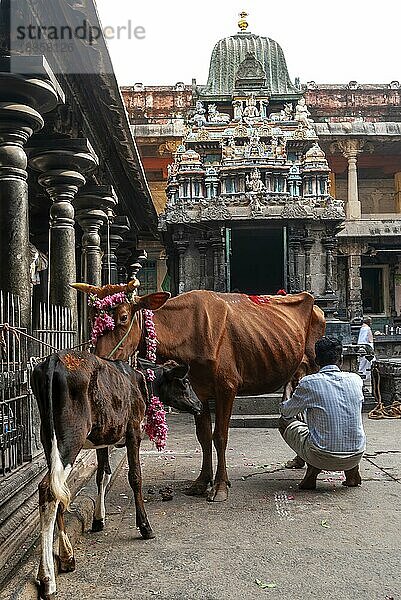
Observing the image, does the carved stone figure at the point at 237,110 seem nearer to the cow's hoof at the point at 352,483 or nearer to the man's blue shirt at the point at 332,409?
the man's blue shirt at the point at 332,409

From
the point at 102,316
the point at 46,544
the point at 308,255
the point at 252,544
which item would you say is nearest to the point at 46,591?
the point at 46,544

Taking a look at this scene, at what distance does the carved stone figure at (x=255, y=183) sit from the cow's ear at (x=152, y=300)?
1636 centimetres

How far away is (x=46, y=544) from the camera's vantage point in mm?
3666

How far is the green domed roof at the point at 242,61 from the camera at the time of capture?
27.4 meters

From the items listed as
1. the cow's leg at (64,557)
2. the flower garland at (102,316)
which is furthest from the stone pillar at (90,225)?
the cow's leg at (64,557)

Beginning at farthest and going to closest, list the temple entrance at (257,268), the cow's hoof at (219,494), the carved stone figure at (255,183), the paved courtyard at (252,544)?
the temple entrance at (257,268), the carved stone figure at (255,183), the cow's hoof at (219,494), the paved courtyard at (252,544)

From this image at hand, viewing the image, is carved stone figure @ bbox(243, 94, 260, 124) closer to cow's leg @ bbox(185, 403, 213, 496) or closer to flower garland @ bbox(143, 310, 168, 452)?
cow's leg @ bbox(185, 403, 213, 496)

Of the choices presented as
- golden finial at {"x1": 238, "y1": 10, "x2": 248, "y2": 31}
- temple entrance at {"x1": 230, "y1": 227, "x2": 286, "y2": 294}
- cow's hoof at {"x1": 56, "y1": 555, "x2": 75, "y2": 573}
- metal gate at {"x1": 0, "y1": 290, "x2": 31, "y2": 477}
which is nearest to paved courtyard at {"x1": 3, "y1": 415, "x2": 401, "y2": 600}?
cow's hoof at {"x1": 56, "y1": 555, "x2": 75, "y2": 573}

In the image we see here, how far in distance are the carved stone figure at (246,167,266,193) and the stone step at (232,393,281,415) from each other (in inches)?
431

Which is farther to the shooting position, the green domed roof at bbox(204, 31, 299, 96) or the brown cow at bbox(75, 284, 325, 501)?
the green domed roof at bbox(204, 31, 299, 96)

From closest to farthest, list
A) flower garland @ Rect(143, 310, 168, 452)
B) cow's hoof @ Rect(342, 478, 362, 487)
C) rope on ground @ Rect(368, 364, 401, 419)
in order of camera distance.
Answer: flower garland @ Rect(143, 310, 168, 452) < cow's hoof @ Rect(342, 478, 362, 487) < rope on ground @ Rect(368, 364, 401, 419)

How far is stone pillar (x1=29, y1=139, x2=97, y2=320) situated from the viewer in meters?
Result: 7.85

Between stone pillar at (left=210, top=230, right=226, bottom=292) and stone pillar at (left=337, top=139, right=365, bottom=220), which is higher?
stone pillar at (left=337, top=139, right=365, bottom=220)

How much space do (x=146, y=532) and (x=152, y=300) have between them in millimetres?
1695
